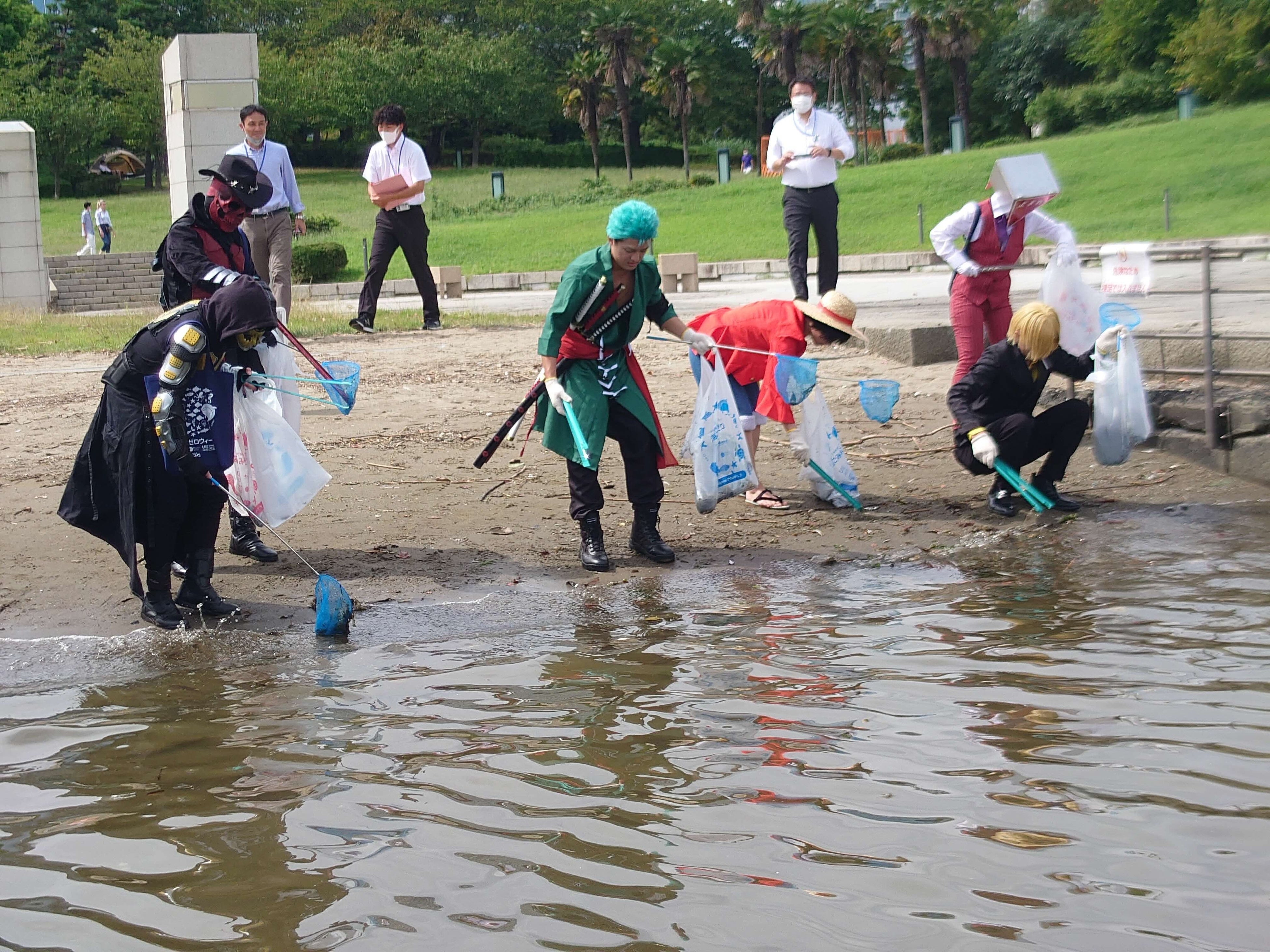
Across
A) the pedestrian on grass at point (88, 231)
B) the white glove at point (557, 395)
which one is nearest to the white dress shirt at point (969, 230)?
the white glove at point (557, 395)

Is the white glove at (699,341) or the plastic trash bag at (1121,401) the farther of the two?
the plastic trash bag at (1121,401)

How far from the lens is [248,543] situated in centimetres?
626

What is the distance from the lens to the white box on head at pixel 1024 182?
6.96 metres

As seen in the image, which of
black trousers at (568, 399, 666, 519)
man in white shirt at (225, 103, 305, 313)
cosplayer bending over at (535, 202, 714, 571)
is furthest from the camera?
man in white shirt at (225, 103, 305, 313)

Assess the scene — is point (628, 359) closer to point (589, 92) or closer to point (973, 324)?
point (973, 324)

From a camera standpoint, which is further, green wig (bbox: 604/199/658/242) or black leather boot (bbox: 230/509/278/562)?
black leather boot (bbox: 230/509/278/562)

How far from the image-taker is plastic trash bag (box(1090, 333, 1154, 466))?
682cm

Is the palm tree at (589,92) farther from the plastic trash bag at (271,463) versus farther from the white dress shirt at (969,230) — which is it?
the plastic trash bag at (271,463)

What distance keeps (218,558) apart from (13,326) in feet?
29.4

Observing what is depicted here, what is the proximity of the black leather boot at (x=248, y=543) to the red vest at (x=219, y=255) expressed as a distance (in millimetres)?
1111

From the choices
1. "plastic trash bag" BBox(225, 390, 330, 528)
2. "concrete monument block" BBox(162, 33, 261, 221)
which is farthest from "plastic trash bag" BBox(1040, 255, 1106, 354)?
"concrete monument block" BBox(162, 33, 261, 221)

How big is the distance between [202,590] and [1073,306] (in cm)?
458

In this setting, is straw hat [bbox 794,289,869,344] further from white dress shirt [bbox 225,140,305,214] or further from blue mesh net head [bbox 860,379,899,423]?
white dress shirt [bbox 225,140,305,214]

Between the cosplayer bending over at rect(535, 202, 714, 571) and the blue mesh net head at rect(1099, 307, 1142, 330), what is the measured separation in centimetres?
229
